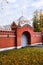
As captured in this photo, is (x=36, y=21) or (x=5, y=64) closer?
(x=5, y=64)

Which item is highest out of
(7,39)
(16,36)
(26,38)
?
(16,36)

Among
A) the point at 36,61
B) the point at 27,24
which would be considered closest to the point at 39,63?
the point at 36,61

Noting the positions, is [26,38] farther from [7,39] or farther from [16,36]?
[7,39]

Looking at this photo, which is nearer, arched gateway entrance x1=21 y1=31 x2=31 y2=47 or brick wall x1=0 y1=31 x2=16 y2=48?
brick wall x1=0 y1=31 x2=16 y2=48

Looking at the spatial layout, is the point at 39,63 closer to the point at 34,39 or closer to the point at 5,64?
the point at 5,64

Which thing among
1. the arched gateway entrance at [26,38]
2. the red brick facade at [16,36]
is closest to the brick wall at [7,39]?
the red brick facade at [16,36]

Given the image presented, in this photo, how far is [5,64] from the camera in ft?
47.3

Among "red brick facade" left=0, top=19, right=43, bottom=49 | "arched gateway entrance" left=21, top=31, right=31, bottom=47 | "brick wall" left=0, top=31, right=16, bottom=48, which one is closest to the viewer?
"brick wall" left=0, top=31, right=16, bottom=48

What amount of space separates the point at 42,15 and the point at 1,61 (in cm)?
4456

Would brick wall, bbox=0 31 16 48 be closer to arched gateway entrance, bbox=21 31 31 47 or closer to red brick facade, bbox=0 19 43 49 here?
red brick facade, bbox=0 19 43 49

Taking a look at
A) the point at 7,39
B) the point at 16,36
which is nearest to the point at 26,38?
the point at 16,36

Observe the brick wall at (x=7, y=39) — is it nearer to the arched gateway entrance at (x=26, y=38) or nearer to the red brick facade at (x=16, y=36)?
the red brick facade at (x=16, y=36)

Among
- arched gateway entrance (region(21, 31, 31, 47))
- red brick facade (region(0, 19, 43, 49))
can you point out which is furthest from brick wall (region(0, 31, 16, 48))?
arched gateway entrance (region(21, 31, 31, 47))

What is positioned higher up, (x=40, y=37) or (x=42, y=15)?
(x=42, y=15)
